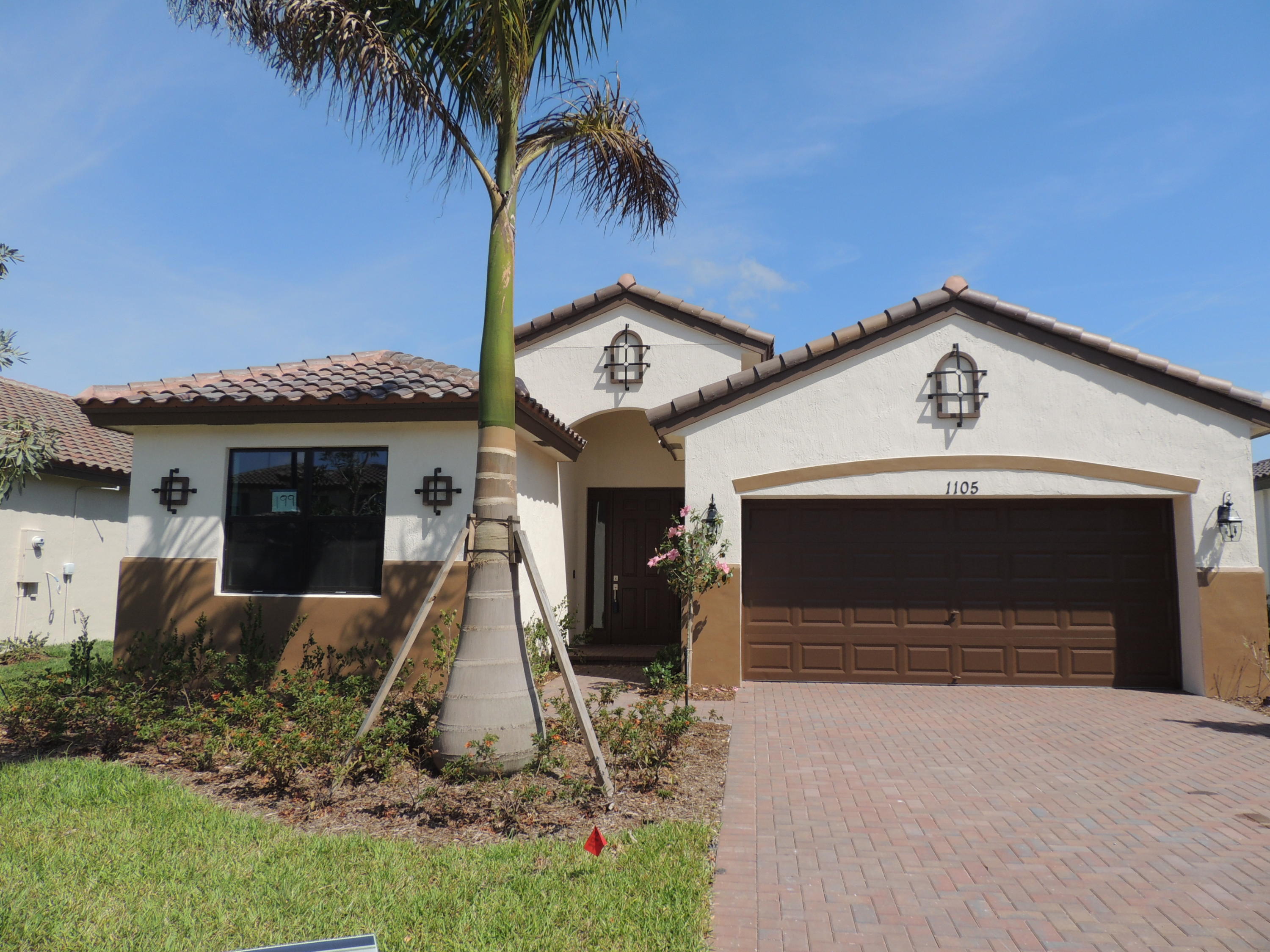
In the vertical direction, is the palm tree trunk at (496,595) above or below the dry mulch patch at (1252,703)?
above

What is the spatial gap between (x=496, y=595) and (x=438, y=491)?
3.43 m

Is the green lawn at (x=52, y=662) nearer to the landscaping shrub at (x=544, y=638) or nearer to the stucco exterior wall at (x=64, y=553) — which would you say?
the stucco exterior wall at (x=64, y=553)

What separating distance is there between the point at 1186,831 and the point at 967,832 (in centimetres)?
145

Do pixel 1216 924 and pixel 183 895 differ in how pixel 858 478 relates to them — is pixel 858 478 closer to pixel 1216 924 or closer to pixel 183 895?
pixel 1216 924

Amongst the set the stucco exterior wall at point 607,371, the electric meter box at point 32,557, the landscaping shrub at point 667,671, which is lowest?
the landscaping shrub at point 667,671

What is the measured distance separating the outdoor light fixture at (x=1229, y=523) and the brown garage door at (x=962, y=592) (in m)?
0.61

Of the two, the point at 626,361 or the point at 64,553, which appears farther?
the point at 64,553

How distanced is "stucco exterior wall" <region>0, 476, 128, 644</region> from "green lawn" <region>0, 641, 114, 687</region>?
0.57m

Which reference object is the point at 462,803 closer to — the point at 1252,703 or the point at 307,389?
the point at 307,389

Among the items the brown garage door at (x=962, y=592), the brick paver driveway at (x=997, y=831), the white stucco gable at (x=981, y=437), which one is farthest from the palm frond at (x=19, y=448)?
the brown garage door at (x=962, y=592)

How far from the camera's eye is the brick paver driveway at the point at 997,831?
3842mm

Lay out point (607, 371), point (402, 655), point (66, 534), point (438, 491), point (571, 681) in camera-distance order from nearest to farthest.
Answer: point (571, 681)
point (402, 655)
point (438, 491)
point (607, 371)
point (66, 534)

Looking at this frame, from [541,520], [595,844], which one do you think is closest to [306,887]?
[595,844]

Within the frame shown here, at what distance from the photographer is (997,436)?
390 inches
